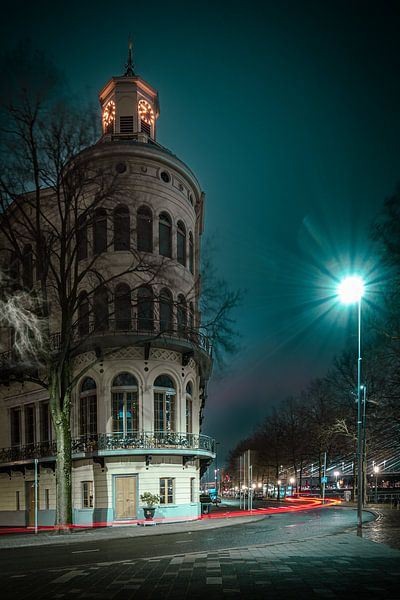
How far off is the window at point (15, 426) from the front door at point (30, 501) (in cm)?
292

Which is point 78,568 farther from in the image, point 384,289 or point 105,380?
point 105,380

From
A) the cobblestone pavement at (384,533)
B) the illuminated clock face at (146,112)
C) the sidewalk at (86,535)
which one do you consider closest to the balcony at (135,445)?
the sidewalk at (86,535)

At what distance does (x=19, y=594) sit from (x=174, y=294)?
2368 centimetres

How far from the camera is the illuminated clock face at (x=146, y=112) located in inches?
1494

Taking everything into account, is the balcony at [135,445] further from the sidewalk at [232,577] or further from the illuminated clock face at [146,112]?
the illuminated clock face at [146,112]

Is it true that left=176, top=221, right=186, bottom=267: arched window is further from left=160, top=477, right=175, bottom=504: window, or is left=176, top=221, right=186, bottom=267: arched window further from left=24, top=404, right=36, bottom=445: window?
left=24, top=404, right=36, bottom=445: window

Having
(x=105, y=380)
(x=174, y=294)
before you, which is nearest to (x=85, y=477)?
(x=105, y=380)

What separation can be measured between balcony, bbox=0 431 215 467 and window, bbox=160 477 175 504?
1520mm

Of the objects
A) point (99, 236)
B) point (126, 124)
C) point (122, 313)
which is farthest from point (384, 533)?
point (126, 124)

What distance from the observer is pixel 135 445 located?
29.3 metres

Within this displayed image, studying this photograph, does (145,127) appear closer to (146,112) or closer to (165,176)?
(146,112)

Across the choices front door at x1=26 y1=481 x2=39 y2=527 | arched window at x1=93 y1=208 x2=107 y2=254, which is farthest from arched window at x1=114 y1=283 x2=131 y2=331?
front door at x1=26 y1=481 x2=39 y2=527

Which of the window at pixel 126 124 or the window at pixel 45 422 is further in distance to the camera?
the window at pixel 126 124

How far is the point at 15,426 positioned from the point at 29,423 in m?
1.63
